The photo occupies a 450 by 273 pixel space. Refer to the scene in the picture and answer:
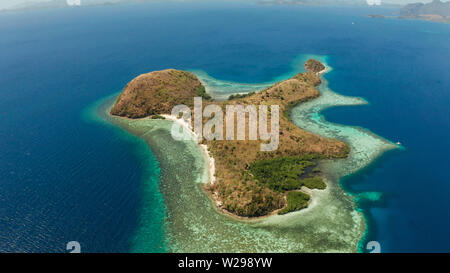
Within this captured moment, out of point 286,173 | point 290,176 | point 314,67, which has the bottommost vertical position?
point 290,176

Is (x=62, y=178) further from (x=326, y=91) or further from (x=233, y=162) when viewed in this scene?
(x=326, y=91)

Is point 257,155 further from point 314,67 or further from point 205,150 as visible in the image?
point 314,67

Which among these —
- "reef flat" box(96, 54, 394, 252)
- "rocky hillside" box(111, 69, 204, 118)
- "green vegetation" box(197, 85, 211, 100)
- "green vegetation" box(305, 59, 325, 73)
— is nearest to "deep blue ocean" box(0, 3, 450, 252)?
"reef flat" box(96, 54, 394, 252)

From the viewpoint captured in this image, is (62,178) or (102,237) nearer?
(102,237)

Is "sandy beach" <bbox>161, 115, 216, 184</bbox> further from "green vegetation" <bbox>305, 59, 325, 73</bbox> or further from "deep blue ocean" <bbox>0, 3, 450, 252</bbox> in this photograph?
"green vegetation" <bbox>305, 59, 325, 73</bbox>

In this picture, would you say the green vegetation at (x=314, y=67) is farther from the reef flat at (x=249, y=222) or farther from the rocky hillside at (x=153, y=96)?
the reef flat at (x=249, y=222)

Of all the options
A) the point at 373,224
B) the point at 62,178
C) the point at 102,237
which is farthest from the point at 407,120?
the point at 62,178

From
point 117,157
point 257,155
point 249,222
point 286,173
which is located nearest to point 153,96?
point 117,157
